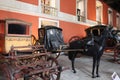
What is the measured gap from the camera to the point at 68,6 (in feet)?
36.3

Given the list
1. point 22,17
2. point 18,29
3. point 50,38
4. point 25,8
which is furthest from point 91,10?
point 18,29

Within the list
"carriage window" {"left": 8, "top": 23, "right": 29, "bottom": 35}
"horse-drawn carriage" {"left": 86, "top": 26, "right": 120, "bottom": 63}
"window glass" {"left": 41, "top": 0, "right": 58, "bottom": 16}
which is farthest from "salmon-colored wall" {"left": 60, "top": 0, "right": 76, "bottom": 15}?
"carriage window" {"left": 8, "top": 23, "right": 29, "bottom": 35}

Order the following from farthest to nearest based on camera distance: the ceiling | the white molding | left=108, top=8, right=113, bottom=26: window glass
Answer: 1. left=108, top=8, right=113, bottom=26: window glass
2. the ceiling
3. the white molding

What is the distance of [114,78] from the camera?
13.9ft

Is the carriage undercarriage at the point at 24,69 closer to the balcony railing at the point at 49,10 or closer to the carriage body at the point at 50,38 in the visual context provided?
the carriage body at the point at 50,38

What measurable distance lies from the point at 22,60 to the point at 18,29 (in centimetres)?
179

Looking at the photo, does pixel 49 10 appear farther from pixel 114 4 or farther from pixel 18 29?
pixel 114 4

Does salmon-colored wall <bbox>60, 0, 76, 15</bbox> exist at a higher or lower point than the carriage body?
higher

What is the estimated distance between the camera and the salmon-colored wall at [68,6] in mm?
10508

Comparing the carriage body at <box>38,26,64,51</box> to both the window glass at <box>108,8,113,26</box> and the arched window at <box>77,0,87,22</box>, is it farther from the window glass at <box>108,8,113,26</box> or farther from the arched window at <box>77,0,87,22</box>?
the window glass at <box>108,8,113,26</box>

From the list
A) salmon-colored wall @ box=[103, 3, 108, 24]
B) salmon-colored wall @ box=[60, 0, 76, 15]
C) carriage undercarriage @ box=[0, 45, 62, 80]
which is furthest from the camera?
salmon-colored wall @ box=[103, 3, 108, 24]

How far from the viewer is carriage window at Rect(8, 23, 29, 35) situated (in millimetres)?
5040

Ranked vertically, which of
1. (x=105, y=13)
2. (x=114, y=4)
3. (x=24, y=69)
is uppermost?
(x=114, y=4)

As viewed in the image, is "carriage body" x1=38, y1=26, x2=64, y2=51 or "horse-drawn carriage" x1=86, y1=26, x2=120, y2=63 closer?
"horse-drawn carriage" x1=86, y1=26, x2=120, y2=63
